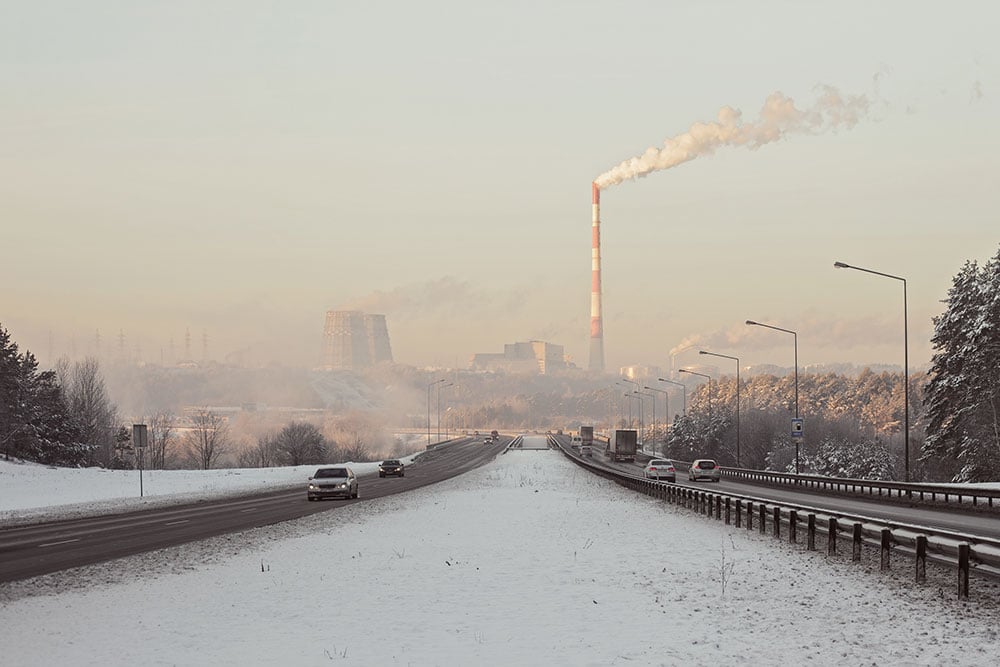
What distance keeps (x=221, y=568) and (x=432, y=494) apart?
28638mm

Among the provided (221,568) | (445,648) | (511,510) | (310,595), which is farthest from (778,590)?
(511,510)

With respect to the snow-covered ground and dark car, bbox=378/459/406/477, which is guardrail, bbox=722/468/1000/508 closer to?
the snow-covered ground

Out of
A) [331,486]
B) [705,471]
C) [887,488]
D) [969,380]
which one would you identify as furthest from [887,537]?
[969,380]

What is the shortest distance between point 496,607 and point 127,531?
18805 millimetres

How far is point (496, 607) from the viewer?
51.2 feet

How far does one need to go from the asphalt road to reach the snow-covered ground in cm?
154

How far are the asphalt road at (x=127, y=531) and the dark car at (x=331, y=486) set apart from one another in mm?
588

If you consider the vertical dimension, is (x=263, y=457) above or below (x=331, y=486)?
below

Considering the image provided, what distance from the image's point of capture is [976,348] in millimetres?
71562

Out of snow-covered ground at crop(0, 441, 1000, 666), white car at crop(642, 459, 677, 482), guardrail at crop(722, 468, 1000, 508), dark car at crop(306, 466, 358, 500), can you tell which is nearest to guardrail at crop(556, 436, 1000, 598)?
snow-covered ground at crop(0, 441, 1000, 666)

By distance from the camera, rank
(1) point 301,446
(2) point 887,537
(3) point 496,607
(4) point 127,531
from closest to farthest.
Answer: (3) point 496,607, (2) point 887,537, (4) point 127,531, (1) point 301,446

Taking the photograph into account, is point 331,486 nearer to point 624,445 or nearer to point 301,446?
point 624,445

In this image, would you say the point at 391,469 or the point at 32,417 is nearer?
the point at 391,469

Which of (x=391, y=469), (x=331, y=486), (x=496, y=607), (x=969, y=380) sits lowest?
(x=391, y=469)
